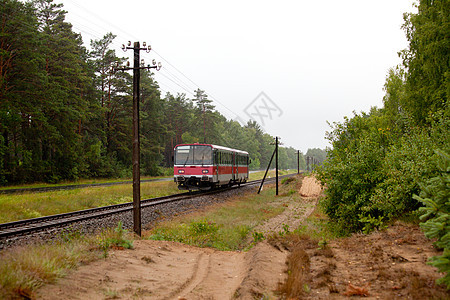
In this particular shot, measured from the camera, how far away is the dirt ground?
183 inches

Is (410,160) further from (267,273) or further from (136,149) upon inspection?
(136,149)

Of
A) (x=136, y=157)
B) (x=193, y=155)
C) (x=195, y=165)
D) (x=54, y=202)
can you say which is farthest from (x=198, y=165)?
(x=136, y=157)

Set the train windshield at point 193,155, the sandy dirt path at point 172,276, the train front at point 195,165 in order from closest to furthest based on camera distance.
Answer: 1. the sandy dirt path at point 172,276
2. the train front at point 195,165
3. the train windshield at point 193,155

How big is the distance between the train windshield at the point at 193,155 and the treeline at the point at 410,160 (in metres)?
11.3

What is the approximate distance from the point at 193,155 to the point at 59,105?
15260 millimetres

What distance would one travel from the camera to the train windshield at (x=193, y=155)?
930 inches

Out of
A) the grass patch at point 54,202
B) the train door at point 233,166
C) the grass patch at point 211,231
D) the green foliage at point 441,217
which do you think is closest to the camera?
the green foliage at point 441,217

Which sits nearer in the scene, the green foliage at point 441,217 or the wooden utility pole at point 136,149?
the green foliage at point 441,217

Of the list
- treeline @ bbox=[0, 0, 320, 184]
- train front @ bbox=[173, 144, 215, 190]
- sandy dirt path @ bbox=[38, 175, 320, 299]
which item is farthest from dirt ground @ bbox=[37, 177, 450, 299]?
treeline @ bbox=[0, 0, 320, 184]

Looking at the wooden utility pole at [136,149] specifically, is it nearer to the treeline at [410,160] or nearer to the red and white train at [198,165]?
the treeline at [410,160]

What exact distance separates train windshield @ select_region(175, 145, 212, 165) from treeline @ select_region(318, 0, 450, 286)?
11290 millimetres

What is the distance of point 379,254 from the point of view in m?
5.96

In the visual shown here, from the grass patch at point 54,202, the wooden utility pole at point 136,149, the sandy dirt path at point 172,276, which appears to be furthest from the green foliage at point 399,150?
the grass patch at point 54,202

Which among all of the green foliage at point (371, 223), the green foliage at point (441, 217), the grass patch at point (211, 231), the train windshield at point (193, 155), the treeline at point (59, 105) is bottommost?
the grass patch at point (211, 231)
